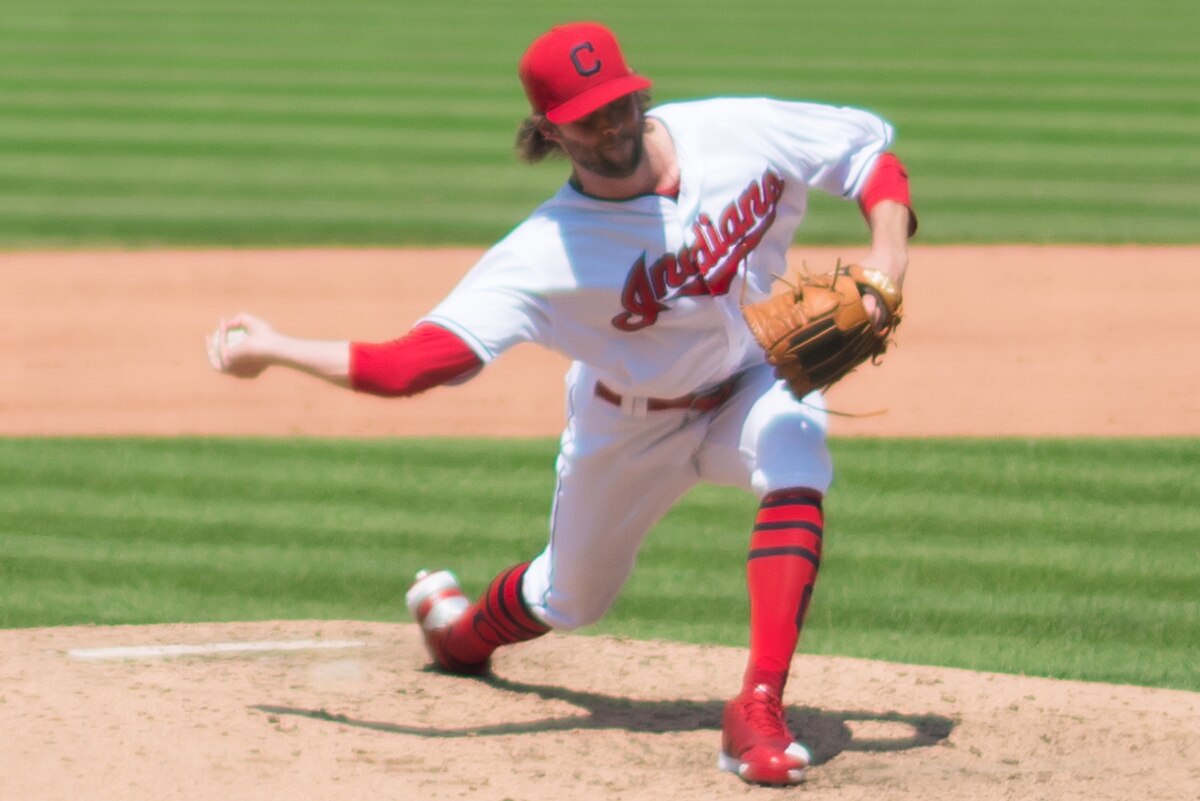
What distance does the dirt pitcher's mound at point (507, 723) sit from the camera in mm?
3625

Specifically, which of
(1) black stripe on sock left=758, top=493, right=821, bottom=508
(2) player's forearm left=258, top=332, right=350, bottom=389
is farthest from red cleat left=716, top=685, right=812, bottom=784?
(2) player's forearm left=258, top=332, right=350, bottom=389

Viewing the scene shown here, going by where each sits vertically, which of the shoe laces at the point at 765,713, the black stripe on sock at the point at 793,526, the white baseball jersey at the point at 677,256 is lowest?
the shoe laces at the point at 765,713

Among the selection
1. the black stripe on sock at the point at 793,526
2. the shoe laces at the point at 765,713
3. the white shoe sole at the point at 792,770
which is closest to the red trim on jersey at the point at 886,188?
the black stripe on sock at the point at 793,526

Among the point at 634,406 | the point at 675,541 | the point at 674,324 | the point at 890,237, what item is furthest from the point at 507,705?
the point at 675,541

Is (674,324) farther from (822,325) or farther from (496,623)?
(496,623)

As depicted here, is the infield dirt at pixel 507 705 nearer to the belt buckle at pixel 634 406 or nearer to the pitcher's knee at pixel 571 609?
the pitcher's knee at pixel 571 609

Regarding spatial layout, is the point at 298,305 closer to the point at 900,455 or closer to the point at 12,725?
the point at 900,455

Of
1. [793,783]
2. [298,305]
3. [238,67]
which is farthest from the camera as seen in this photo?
[238,67]

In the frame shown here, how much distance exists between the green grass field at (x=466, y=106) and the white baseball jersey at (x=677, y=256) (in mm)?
6936

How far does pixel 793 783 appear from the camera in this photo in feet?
12.1

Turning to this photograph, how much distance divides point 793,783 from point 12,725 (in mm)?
1598

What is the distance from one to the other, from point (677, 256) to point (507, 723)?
45.2 inches

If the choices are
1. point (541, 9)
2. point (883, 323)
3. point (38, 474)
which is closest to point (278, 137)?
point (541, 9)

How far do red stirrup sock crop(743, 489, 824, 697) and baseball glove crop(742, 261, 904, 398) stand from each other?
0.88 ft
